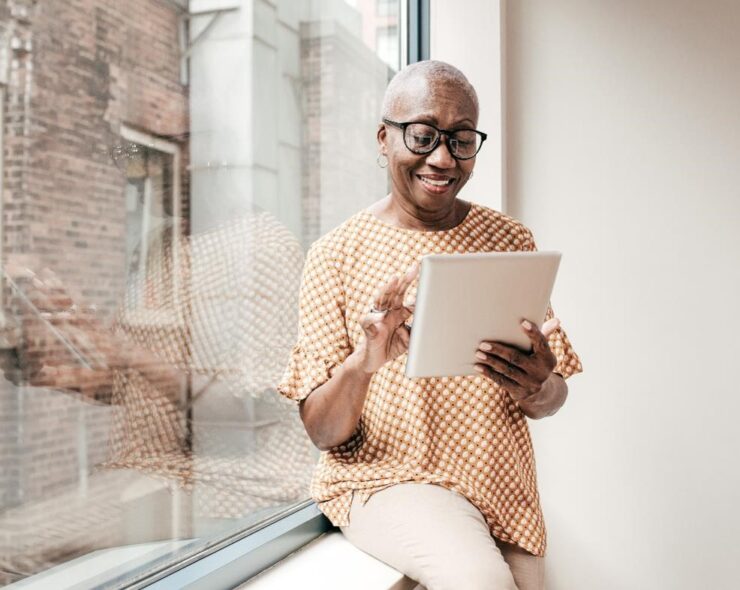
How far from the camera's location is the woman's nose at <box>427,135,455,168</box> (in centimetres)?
157

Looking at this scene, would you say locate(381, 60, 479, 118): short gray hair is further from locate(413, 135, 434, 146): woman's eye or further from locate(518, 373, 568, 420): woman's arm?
locate(518, 373, 568, 420): woman's arm

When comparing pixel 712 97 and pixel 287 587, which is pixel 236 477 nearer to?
pixel 287 587

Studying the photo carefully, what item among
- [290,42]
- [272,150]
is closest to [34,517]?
[272,150]

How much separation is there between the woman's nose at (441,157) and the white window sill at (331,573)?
0.79m

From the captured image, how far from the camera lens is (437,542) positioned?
1.41 meters

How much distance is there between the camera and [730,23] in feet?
8.30

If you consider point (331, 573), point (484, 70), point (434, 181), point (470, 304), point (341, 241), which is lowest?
point (331, 573)

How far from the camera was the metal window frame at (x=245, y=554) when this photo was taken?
4.68 feet

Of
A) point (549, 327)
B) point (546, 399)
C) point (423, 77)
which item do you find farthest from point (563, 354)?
point (423, 77)

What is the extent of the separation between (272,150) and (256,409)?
25.7 inches

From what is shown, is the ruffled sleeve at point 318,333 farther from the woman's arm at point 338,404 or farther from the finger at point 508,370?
the finger at point 508,370

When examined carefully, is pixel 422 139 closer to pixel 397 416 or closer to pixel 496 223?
pixel 496 223

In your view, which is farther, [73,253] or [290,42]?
[290,42]

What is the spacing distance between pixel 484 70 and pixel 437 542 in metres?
1.75
